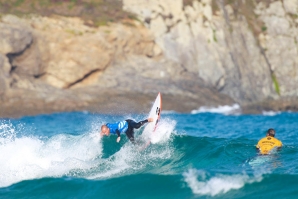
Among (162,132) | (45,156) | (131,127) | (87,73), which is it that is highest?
(131,127)

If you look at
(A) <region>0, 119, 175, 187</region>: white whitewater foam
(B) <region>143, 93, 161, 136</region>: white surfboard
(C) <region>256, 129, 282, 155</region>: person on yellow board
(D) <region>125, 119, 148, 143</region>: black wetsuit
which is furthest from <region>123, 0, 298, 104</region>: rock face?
(C) <region>256, 129, 282, 155</region>: person on yellow board

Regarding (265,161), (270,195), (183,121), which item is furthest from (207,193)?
(183,121)

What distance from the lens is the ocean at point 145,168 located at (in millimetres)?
A: 11352

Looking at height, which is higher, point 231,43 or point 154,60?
point 231,43

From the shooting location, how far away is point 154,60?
1288 inches

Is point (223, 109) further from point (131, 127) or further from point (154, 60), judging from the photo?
point (131, 127)

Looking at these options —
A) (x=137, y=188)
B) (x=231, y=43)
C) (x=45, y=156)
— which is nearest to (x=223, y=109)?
(x=231, y=43)

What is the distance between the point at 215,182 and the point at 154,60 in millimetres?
21806

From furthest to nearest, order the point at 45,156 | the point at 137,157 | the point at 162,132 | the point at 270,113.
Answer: the point at 270,113 → the point at 162,132 → the point at 137,157 → the point at 45,156

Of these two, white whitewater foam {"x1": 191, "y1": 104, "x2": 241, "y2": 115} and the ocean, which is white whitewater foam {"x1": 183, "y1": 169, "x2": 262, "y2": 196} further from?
white whitewater foam {"x1": 191, "y1": 104, "x2": 241, "y2": 115}

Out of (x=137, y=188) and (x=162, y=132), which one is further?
(x=162, y=132)

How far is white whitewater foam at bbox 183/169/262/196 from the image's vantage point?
11.1m

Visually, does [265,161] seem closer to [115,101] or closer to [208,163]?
[208,163]

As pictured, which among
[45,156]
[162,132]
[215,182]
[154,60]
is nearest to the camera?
[215,182]
